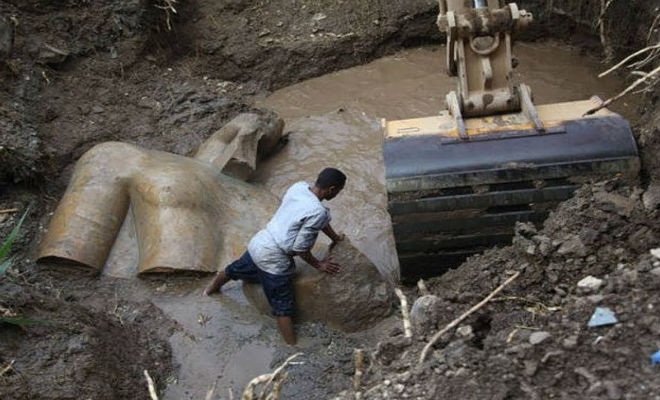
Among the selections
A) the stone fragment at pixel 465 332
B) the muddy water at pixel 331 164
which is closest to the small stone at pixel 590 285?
the stone fragment at pixel 465 332

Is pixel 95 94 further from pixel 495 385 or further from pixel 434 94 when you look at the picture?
pixel 495 385

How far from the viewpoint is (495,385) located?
2543 mm

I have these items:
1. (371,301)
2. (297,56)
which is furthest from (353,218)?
(297,56)

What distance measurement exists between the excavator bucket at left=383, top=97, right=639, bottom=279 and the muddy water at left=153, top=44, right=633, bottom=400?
2.75 feet

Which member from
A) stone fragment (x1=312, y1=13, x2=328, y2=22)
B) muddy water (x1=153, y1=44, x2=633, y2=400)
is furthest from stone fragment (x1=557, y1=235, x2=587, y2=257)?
stone fragment (x1=312, y1=13, x2=328, y2=22)

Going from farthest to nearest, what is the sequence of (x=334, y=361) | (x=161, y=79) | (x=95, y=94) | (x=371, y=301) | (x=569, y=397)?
(x=161, y=79) < (x=95, y=94) < (x=371, y=301) < (x=334, y=361) < (x=569, y=397)

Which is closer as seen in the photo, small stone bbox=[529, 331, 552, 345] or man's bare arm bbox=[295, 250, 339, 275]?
small stone bbox=[529, 331, 552, 345]

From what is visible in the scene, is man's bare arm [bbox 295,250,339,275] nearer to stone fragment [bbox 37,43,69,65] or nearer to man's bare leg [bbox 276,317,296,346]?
man's bare leg [bbox 276,317,296,346]

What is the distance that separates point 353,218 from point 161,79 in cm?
288

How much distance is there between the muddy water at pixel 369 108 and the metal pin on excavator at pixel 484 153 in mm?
1058

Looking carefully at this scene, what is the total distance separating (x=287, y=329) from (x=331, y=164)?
2133 mm

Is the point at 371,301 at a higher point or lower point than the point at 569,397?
lower

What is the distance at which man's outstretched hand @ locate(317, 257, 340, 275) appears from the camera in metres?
4.36

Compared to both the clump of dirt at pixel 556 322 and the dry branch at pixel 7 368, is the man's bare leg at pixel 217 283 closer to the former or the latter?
the dry branch at pixel 7 368
